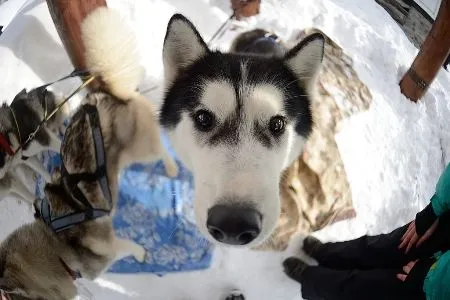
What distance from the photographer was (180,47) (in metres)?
1.15

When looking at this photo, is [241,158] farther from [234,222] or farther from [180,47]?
[180,47]

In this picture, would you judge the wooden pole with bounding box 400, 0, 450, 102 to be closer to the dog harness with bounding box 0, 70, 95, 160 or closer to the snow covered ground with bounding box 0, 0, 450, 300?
the snow covered ground with bounding box 0, 0, 450, 300

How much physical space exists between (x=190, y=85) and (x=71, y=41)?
0.68 meters

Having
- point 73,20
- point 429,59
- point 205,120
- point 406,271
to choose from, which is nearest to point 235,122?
point 205,120

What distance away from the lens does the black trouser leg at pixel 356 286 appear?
109 centimetres

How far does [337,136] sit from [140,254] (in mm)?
1009

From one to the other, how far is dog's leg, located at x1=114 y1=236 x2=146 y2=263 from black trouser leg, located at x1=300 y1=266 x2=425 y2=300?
2.06 feet

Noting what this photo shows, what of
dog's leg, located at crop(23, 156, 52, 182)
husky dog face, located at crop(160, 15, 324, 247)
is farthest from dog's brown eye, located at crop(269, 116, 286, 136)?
dog's leg, located at crop(23, 156, 52, 182)

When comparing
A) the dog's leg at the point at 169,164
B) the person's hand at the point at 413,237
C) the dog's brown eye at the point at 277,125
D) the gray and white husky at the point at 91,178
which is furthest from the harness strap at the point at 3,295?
the person's hand at the point at 413,237

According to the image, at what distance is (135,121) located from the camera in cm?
142

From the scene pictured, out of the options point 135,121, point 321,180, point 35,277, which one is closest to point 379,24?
point 321,180

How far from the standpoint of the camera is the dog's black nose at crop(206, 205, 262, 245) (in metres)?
0.84

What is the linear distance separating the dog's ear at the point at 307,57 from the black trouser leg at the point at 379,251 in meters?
0.52

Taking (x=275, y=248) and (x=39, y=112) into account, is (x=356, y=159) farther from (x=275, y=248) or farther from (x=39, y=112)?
(x=39, y=112)
